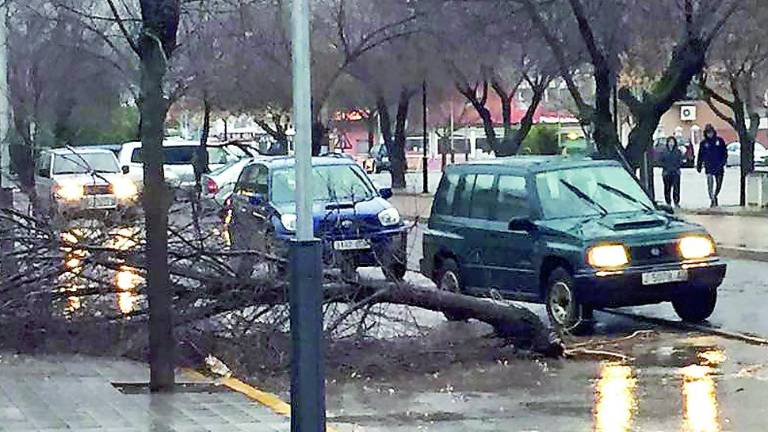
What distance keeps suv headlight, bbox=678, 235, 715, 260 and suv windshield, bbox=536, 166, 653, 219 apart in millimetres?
835

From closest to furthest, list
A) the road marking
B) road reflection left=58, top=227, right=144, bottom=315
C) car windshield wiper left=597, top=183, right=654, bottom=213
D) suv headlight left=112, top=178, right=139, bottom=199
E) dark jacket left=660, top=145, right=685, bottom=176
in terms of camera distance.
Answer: road reflection left=58, top=227, right=144, bottom=315 < the road marking < car windshield wiper left=597, top=183, right=654, bottom=213 < suv headlight left=112, top=178, right=139, bottom=199 < dark jacket left=660, top=145, right=685, bottom=176

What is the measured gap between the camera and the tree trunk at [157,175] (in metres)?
10.3

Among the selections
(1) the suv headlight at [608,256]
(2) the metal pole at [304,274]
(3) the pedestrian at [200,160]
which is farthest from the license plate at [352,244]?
(3) the pedestrian at [200,160]

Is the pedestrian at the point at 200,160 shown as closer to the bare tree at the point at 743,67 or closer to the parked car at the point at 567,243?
the bare tree at the point at 743,67

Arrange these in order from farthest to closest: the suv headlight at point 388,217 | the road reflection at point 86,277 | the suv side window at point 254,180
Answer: the suv side window at point 254,180 → the suv headlight at point 388,217 → the road reflection at point 86,277

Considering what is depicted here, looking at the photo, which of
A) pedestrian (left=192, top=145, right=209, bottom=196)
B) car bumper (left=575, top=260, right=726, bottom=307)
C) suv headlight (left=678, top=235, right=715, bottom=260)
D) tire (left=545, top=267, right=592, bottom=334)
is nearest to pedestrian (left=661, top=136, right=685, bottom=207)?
pedestrian (left=192, top=145, right=209, bottom=196)

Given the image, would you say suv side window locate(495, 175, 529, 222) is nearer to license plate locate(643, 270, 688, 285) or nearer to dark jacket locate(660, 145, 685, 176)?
license plate locate(643, 270, 688, 285)

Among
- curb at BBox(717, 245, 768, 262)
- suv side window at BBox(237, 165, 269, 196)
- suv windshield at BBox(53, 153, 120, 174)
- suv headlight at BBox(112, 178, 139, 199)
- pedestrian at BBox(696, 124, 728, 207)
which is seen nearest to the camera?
suv headlight at BBox(112, 178, 139, 199)

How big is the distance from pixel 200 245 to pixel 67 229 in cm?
133

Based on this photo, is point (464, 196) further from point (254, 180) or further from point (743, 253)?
point (743, 253)

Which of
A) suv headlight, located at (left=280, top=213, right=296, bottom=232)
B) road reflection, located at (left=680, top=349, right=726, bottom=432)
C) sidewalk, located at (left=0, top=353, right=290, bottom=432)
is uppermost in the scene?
suv headlight, located at (left=280, top=213, right=296, bottom=232)

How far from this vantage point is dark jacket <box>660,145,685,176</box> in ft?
110

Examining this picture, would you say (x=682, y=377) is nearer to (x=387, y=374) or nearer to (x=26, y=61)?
(x=387, y=374)

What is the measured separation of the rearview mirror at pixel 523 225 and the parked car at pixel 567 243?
0.01 m
